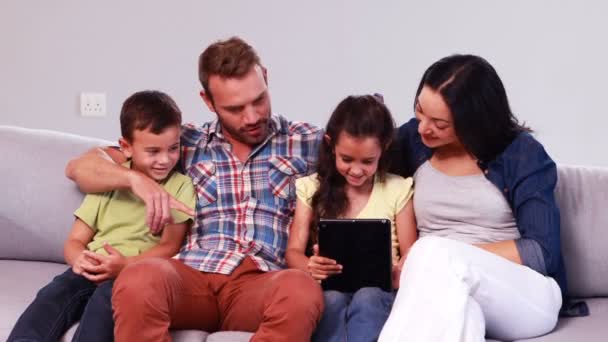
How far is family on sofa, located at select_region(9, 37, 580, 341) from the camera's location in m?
1.65

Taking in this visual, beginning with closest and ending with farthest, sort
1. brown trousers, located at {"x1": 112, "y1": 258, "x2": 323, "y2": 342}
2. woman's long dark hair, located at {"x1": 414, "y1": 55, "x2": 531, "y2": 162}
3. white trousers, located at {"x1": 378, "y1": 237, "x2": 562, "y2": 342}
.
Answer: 1. white trousers, located at {"x1": 378, "y1": 237, "x2": 562, "y2": 342}
2. brown trousers, located at {"x1": 112, "y1": 258, "x2": 323, "y2": 342}
3. woman's long dark hair, located at {"x1": 414, "y1": 55, "x2": 531, "y2": 162}

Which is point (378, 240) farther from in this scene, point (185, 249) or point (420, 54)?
point (420, 54)

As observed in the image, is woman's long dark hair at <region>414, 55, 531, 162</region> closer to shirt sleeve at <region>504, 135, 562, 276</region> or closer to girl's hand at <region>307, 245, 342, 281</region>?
shirt sleeve at <region>504, 135, 562, 276</region>

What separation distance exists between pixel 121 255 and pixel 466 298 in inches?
30.2

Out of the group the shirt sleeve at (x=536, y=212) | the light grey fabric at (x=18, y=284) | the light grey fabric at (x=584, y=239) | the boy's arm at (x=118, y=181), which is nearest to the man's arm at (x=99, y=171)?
the boy's arm at (x=118, y=181)

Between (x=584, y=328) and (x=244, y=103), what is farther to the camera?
(x=244, y=103)

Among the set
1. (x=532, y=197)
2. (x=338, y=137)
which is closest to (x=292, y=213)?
(x=338, y=137)

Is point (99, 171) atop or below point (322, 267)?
atop

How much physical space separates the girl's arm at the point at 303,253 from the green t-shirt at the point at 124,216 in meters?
0.24

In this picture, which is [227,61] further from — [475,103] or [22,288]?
[22,288]

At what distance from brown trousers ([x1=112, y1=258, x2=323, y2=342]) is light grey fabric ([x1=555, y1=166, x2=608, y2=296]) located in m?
0.67

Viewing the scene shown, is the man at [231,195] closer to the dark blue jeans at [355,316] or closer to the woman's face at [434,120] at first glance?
the dark blue jeans at [355,316]

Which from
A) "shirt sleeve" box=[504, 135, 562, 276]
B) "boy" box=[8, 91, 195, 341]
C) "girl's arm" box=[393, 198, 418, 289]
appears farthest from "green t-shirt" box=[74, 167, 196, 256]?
"shirt sleeve" box=[504, 135, 562, 276]

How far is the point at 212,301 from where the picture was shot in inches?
72.2
